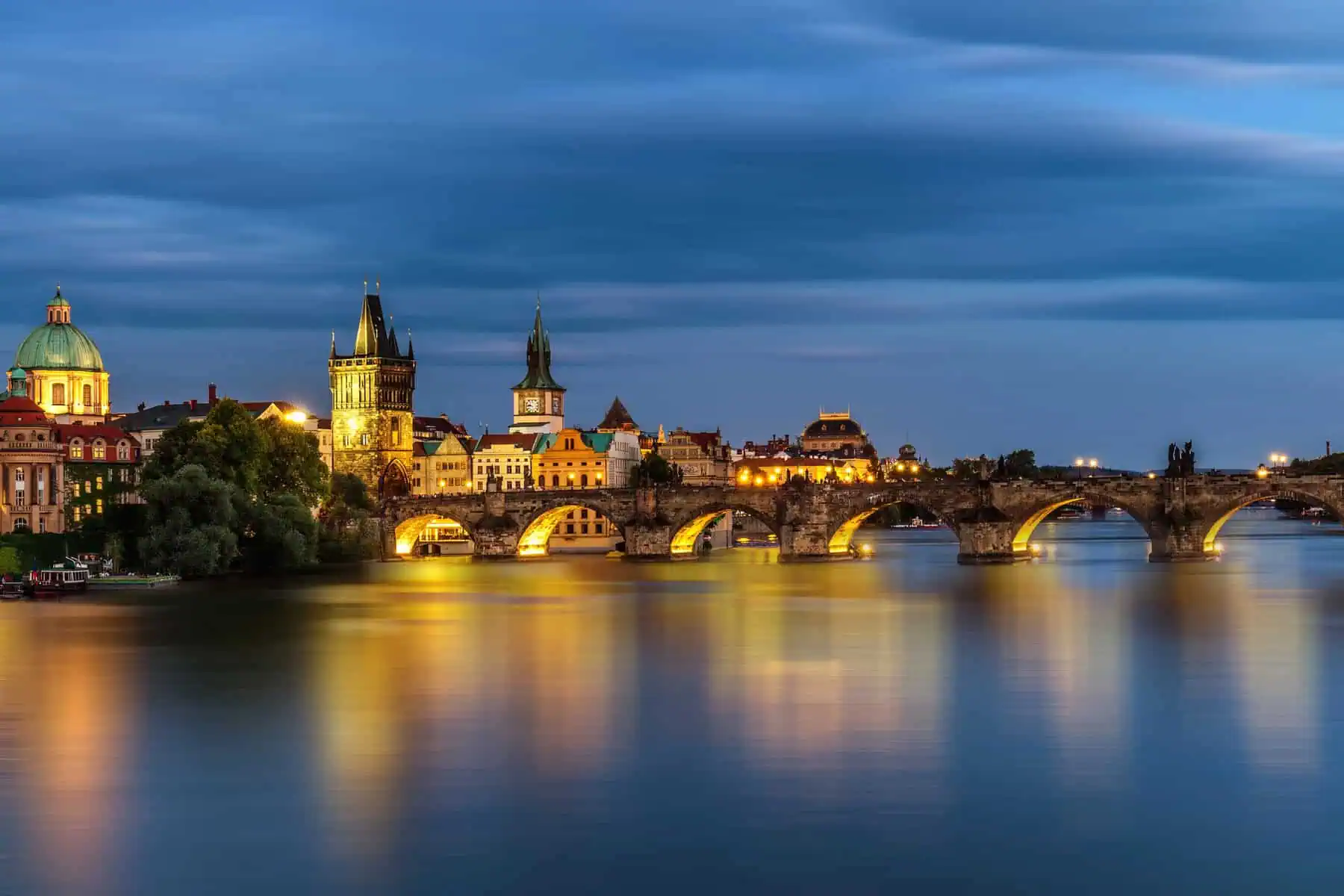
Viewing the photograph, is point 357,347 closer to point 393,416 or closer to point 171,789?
point 393,416

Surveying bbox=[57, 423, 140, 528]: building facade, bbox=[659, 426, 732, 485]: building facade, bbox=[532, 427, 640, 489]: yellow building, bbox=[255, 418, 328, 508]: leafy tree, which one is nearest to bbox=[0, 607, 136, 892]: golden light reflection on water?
bbox=[255, 418, 328, 508]: leafy tree

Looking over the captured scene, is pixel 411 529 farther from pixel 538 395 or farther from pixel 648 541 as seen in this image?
pixel 538 395

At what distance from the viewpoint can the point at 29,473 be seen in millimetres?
97062

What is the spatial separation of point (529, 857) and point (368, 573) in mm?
71805

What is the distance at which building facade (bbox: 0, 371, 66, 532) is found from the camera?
96.1m

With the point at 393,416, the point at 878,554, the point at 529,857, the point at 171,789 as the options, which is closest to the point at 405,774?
the point at 171,789

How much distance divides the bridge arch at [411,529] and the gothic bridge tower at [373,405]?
3144cm

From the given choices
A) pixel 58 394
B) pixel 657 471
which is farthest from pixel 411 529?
pixel 58 394

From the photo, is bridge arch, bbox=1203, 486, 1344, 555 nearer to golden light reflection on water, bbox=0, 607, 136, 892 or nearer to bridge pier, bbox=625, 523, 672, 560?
bridge pier, bbox=625, 523, 672, 560

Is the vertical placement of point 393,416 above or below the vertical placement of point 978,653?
above

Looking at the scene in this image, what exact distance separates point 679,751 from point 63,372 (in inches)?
4805

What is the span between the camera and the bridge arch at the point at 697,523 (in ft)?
339

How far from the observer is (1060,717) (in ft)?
120

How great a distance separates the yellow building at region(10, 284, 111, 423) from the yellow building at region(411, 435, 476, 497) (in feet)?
107
